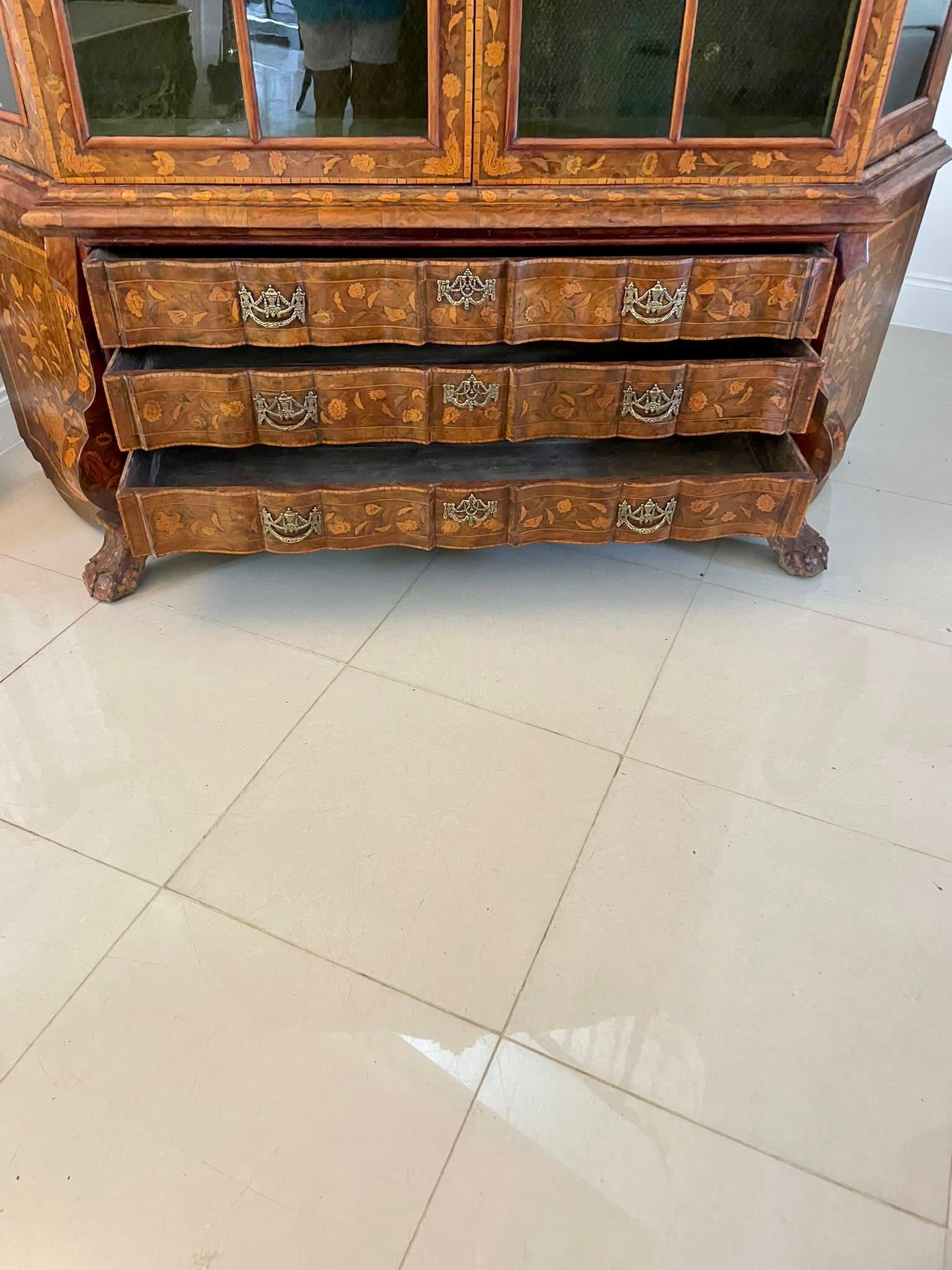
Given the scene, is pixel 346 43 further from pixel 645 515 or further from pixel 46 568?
pixel 46 568

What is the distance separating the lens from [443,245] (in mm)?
1555

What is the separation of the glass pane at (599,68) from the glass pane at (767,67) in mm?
48

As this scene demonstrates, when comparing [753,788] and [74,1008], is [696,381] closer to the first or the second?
[753,788]

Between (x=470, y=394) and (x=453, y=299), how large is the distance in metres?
0.16

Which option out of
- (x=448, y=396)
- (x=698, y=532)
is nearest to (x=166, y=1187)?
(x=448, y=396)

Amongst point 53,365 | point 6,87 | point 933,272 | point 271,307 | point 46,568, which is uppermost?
point 6,87

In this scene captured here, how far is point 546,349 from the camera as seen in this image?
182cm

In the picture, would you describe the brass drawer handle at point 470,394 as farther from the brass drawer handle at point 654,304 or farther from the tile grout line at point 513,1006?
the tile grout line at point 513,1006

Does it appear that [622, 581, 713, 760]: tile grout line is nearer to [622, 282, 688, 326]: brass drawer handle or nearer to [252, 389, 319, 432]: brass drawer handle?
[622, 282, 688, 326]: brass drawer handle

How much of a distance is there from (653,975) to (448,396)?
98 centimetres

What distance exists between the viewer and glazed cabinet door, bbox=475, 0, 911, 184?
143 cm

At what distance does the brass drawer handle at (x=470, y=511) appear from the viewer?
5.77ft

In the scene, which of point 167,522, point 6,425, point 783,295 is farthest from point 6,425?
point 783,295

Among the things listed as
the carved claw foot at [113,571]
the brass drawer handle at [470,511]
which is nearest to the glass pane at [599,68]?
the brass drawer handle at [470,511]
